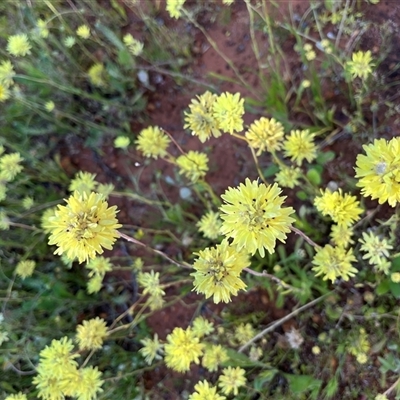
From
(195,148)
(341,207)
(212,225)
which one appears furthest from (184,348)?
(195,148)

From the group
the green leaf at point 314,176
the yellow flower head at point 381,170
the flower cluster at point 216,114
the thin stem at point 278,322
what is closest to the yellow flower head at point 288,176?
the green leaf at point 314,176

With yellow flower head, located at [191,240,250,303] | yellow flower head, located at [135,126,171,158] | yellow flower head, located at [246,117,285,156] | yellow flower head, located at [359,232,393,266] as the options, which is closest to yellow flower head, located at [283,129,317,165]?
yellow flower head, located at [246,117,285,156]

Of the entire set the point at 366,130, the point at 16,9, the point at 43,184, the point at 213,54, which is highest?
the point at 16,9

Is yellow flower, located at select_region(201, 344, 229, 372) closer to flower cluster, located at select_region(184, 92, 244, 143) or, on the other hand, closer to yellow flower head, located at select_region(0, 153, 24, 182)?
flower cluster, located at select_region(184, 92, 244, 143)

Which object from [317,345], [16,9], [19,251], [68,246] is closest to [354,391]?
[317,345]

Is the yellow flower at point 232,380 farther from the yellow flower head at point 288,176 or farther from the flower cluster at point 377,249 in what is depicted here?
the yellow flower head at point 288,176

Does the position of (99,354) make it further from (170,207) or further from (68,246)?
(68,246)

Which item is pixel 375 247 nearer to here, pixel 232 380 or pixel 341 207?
pixel 341 207
